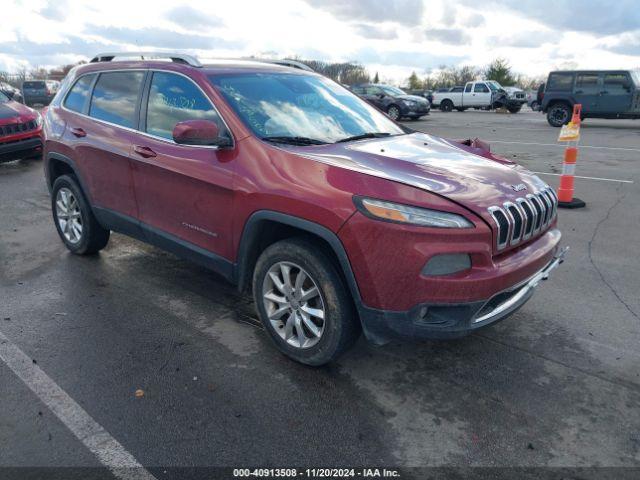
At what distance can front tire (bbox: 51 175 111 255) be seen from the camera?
195 inches

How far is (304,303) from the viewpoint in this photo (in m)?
3.15

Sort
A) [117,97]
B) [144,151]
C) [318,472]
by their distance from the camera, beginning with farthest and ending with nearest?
1. [117,97]
2. [144,151]
3. [318,472]

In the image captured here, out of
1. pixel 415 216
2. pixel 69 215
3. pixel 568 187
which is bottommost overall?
pixel 568 187

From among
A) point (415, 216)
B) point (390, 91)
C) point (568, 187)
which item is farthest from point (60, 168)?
point (390, 91)

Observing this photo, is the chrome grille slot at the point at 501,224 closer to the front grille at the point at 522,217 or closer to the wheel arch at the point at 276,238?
the front grille at the point at 522,217

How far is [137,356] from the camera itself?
3430 millimetres

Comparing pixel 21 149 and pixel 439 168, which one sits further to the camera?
pixel 21 149

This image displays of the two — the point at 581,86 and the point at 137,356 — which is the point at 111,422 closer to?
the point at 137,356

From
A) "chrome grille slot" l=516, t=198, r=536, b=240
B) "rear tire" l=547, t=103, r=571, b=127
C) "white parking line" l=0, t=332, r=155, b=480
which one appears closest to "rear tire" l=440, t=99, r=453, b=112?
"rear tire" l=547, t=103, r=571, b=127

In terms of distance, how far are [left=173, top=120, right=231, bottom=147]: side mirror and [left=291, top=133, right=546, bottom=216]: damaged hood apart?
1.71 ft

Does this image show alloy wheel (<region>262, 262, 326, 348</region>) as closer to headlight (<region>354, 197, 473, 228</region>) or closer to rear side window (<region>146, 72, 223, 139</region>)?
headlight (<region>354, 197, 473, 228</region>)

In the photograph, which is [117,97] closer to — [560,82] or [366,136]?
[366,136]

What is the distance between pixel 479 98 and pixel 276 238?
32110mm

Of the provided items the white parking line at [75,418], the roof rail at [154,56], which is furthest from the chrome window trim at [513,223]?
the roof rail at [154,56]
